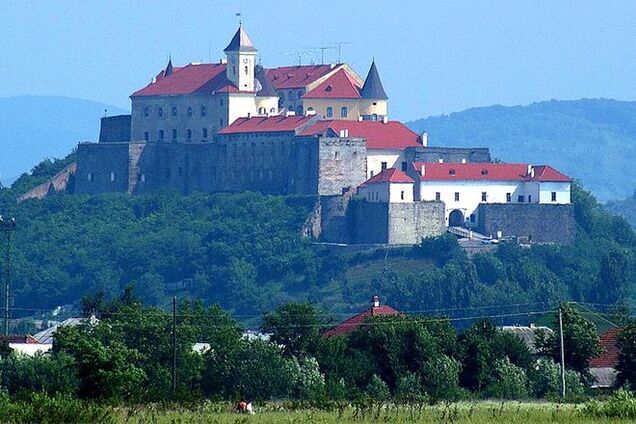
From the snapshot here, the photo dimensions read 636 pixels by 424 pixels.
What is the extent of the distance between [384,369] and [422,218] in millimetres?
41632

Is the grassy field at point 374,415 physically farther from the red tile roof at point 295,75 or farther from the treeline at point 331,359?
the red tile roof at point 295,75

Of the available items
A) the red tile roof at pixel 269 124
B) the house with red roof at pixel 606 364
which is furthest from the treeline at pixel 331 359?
the red tile roof at pixel 269 124

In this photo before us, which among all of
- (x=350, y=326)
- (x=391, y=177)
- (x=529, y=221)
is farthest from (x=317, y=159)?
(x=350, y=326)

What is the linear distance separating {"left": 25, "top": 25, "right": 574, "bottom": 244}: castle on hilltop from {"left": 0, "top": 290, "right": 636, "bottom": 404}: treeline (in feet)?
122

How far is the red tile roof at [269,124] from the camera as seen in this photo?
3816 inches

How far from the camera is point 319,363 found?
173 ft

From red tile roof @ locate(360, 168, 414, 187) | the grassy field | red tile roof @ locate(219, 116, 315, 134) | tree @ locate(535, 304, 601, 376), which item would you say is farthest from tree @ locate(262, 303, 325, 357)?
red tile roof @ locate(219, 116, 315, 134)

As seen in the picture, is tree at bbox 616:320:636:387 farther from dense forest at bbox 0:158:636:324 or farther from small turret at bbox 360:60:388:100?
small turret at bbox 360:60:388:100

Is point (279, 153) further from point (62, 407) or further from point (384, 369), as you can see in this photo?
point (62, 407)

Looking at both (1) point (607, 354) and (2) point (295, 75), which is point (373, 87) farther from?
(1) point (607, 354)

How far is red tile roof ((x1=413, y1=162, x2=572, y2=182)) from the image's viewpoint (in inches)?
3743

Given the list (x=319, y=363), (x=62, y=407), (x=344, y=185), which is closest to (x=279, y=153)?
(x=344, y=185)

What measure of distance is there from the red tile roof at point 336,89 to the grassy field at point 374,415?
62.2m

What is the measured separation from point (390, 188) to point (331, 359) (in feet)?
132
